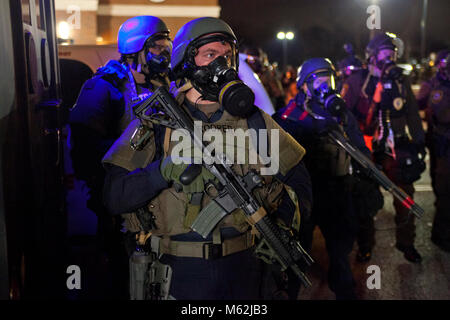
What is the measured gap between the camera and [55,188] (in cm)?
354

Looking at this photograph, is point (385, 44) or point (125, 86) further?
point (385, 44)

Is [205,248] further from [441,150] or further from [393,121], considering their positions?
[441,150]

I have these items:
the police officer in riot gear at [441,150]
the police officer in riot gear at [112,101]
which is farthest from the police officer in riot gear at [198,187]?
the police officer in riot gear at [441,150]

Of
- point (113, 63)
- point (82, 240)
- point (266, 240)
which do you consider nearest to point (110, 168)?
point (266, 240)

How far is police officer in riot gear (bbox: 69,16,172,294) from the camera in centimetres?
356

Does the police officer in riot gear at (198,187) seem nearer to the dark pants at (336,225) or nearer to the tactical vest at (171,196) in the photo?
the tactical vest at (171,196)

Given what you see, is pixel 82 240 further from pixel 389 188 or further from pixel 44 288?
pixel 389 188

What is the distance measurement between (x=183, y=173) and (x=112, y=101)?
62.3 inches

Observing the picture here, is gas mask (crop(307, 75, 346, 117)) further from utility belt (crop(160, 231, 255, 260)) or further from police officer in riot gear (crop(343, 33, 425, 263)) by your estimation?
utility belt (crop(160, 231, 255, 260))

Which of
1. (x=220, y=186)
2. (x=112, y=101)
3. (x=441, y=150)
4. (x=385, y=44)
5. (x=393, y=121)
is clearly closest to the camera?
(x=220, y=186)

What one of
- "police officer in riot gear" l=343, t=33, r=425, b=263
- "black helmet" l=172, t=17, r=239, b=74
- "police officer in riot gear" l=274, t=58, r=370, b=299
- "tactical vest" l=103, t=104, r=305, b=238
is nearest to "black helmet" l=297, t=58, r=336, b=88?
"police officer in riot gear" l=274, t=58, r=370, b=299

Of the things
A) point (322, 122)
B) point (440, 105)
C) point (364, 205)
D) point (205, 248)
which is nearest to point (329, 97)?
point (322, 122)

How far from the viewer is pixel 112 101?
145 inches

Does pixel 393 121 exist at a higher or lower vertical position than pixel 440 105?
lower
